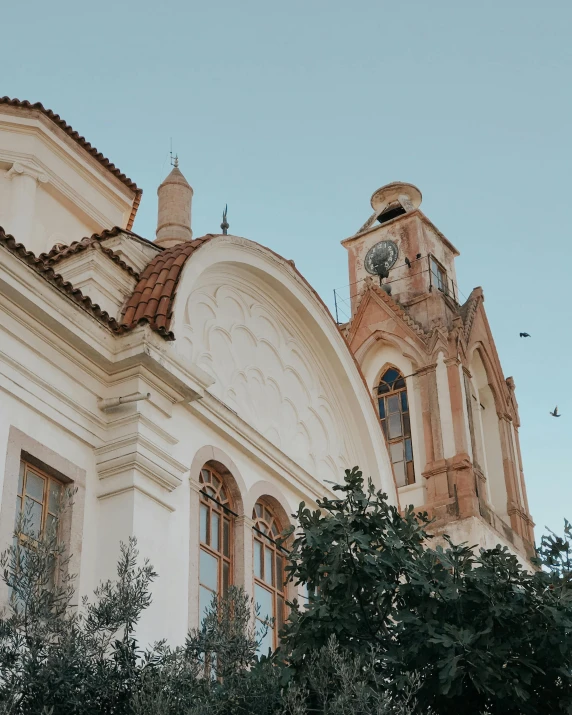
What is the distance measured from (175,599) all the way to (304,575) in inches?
94.4

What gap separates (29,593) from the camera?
8203 millimetres

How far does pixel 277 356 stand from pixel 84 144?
5421 millimetres

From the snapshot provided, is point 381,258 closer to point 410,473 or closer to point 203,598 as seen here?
point 410,473

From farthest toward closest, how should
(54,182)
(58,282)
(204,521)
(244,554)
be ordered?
(54,182), (244,554), (204,521), (58,282)

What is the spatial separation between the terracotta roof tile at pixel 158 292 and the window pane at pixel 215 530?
208 cm

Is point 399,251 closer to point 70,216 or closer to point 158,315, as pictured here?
point 70,216

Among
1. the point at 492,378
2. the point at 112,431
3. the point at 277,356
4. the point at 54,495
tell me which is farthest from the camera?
the point at 492,378

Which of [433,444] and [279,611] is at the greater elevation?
[433,444]

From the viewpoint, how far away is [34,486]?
11492 mm

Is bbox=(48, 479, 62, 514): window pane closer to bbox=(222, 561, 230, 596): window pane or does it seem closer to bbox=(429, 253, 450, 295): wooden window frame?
bbox=(222, 561, 230, 596): window pane

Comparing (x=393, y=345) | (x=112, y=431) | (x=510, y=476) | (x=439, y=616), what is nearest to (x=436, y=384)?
(x=393, y=345)

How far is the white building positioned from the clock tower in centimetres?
987

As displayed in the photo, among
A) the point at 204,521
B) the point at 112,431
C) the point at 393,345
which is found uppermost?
the point at 393,345

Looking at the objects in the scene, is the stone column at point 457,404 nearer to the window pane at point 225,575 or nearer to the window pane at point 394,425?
the window pane at point 394,425
